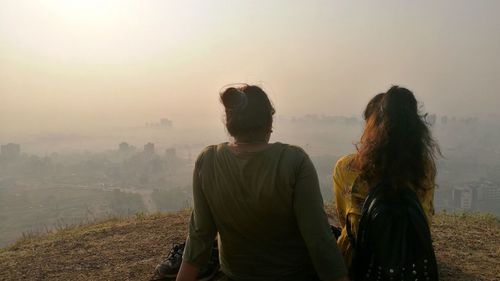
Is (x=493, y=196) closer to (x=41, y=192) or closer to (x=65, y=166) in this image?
(x=41, y=192)

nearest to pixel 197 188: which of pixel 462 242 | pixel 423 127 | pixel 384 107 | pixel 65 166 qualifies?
pixel 384 107

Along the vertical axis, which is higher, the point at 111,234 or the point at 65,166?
the point at 111,234

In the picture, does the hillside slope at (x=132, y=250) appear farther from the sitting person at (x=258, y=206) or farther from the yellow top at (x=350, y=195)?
the sitting person at (x=258, y=206)

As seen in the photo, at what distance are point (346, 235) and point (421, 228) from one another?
0.77 metres

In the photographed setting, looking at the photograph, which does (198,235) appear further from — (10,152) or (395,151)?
(10,152)

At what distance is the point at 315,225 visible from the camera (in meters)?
2.54

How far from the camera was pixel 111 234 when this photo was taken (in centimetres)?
666

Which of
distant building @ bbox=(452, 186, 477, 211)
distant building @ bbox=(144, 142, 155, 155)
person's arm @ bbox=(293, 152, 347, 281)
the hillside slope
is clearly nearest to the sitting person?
person's arm @ bbox=(293, 152, 347, 281)

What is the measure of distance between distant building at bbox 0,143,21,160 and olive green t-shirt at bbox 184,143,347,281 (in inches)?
2683

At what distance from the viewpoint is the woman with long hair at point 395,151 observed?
2.65 m

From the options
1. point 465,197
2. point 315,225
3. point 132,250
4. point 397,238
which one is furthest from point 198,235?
point 465,197

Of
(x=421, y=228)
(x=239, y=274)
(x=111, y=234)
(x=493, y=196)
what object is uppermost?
(x=421, y=228)

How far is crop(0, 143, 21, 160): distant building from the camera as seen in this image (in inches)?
2455

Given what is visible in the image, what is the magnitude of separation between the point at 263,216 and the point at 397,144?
0.93 metres
